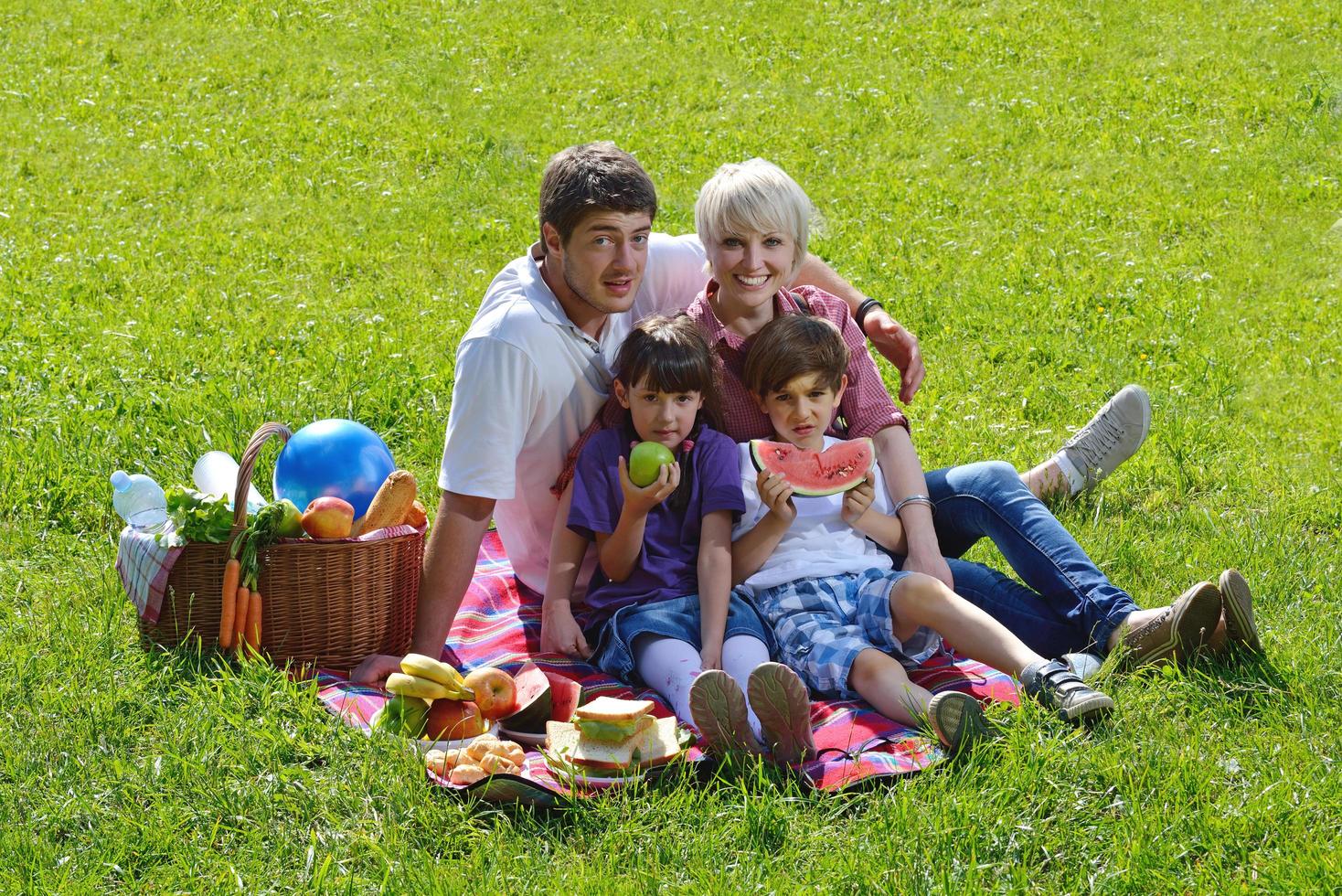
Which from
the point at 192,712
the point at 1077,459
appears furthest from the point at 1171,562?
the point at 192,712

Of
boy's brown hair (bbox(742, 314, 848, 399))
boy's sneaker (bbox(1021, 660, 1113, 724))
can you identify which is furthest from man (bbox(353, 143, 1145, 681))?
boy's sneaker (bbox(1021, 660, 1113, 724))

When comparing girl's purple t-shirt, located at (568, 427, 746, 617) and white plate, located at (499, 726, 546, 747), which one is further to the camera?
girl's purple t-shirt, located at (568, 427, 746, 617)

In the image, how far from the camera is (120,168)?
12469 mm

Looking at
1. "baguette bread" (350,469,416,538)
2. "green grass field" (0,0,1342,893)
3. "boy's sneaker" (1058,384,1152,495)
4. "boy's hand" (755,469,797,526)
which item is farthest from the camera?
"boy's sneaker" (1058,384,1152,495)

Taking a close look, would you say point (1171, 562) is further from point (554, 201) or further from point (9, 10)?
point (9, 10)

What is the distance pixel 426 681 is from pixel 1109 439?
341 cm

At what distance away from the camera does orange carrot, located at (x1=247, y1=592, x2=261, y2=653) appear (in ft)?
14.7

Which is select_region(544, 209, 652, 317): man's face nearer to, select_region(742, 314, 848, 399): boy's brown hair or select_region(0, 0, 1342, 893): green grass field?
select_region(742, 314, 848, 399): boy's brown hair

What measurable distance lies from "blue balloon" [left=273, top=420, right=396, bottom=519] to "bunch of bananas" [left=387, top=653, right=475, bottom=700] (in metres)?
1.04

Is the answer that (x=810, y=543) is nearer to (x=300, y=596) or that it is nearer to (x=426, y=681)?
(x=426, y=681)

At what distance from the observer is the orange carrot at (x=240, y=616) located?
14.7ft

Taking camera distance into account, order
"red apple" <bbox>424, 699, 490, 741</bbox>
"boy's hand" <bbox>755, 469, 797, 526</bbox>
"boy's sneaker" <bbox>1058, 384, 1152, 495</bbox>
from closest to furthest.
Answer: "red apple" <bbox>424, 699, 490, 741</bbox> → "boy's hand" <bbox>755, 469, 797, 526</bbox> → "boy's sneaker" <bbox>1058, 384, 1152, 495</bbox>

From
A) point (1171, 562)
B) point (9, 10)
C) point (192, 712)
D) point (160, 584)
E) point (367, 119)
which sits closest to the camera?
point (192, 712)

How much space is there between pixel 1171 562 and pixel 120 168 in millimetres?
10514
